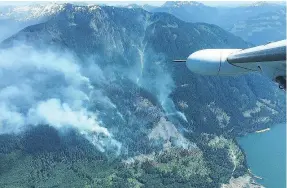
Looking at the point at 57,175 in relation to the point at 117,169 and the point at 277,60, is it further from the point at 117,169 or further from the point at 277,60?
the point at 277,60

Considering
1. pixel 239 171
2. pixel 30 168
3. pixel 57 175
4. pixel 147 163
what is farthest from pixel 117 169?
pixel 239 171

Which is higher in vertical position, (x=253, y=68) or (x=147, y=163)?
(x=147, y=163)

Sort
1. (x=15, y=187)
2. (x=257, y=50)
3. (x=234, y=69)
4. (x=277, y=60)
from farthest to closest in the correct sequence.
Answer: (x=15, y=187) < (x=234, y=69) < (x=257, y=50) < (x=277, y=60)

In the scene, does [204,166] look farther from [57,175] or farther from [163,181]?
[57,175]

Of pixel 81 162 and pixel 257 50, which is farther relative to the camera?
pixel 81 162

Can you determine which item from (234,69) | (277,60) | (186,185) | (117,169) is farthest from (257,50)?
(117,169)

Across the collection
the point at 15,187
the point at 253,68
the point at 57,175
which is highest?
the point at 57,175

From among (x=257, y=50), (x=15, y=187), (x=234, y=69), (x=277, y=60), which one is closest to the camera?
(x=277, y=60)
